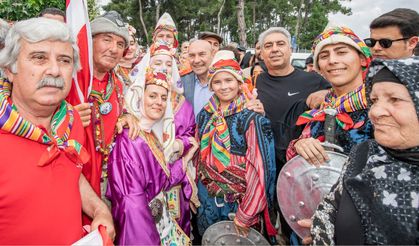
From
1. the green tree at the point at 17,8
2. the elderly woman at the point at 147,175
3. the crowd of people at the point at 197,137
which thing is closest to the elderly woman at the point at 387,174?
the crowd of people at the point at 197,137

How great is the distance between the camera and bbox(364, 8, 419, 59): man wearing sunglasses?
2.71 metres

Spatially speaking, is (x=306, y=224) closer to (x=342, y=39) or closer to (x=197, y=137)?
(x=342, y=39)

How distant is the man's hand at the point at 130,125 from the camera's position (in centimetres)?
261

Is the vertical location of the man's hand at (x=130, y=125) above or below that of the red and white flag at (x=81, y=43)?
below

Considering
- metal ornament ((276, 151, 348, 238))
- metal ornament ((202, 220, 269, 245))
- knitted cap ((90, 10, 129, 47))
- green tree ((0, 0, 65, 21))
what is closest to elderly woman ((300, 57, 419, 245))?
metal ornament ((276, 151, 348, 238))

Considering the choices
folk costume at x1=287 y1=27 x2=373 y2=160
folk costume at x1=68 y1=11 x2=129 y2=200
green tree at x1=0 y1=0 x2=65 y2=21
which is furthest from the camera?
green tree at x1=0 y1=0 x2=65 y2=21

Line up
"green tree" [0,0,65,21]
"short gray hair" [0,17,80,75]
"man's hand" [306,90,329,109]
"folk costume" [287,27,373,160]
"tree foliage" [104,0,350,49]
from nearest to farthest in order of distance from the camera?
"short gray hair" [0,17,80,75] < "folk costume" [287,27,373,160] < "man's hand" [306,90,329,109] < "green tree" [0,0,65,21] < "tree foliage" [104,0,350,49]

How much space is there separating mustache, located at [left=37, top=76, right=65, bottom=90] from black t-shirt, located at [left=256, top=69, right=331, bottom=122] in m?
2.05

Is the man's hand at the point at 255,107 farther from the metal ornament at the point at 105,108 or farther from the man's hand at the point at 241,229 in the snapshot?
the metal ornament at the point at 105,108

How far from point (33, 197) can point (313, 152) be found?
162cm

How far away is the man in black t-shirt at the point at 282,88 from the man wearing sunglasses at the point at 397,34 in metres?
0.62

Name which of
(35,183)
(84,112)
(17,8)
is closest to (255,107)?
(84,112)

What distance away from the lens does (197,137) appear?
3.31 metres

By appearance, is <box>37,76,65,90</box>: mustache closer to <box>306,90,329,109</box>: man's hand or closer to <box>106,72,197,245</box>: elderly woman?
<box>106,72,197,245</box>: elderly woman
